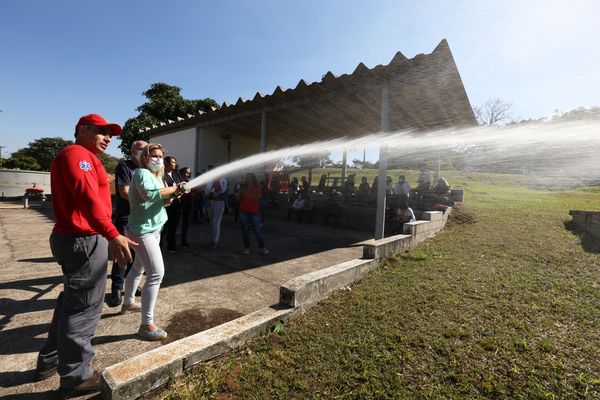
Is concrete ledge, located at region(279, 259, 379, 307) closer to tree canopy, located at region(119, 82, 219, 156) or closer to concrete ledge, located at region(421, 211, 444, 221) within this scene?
concrete ledge, located at region(421, 211, 444, 221)

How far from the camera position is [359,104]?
9211mm

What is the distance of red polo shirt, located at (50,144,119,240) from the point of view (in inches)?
76.6

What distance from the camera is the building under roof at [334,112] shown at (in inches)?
268

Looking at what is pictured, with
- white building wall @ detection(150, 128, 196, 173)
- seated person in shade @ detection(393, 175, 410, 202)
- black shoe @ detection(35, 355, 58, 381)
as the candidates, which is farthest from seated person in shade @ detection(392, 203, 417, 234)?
white building wall @ detection(150, 128, 196, 173)

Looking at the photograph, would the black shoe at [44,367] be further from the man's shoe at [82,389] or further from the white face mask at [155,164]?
the white face mask at [155,164]

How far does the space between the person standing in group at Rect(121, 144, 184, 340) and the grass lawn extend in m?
0.80

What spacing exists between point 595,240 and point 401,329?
6.55 m

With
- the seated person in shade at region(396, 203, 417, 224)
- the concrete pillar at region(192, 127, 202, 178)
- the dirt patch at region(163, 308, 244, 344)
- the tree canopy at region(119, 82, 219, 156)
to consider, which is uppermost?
the tree canopy at region(119, 82, 219, 156)

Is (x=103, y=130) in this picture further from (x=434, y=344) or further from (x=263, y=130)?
(x=263, y=130)

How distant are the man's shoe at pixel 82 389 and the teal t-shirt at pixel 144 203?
1115 millimetres

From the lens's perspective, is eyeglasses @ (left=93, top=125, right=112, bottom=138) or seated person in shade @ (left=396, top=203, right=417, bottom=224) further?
seated person in shade @ (left=396, top=203, right=417, bottom=224)

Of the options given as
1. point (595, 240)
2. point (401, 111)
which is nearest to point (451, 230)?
point (595, 240)

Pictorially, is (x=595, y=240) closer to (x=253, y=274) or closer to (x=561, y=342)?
(x=561, y=342)

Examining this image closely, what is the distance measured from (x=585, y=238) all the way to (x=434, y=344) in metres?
6.46
